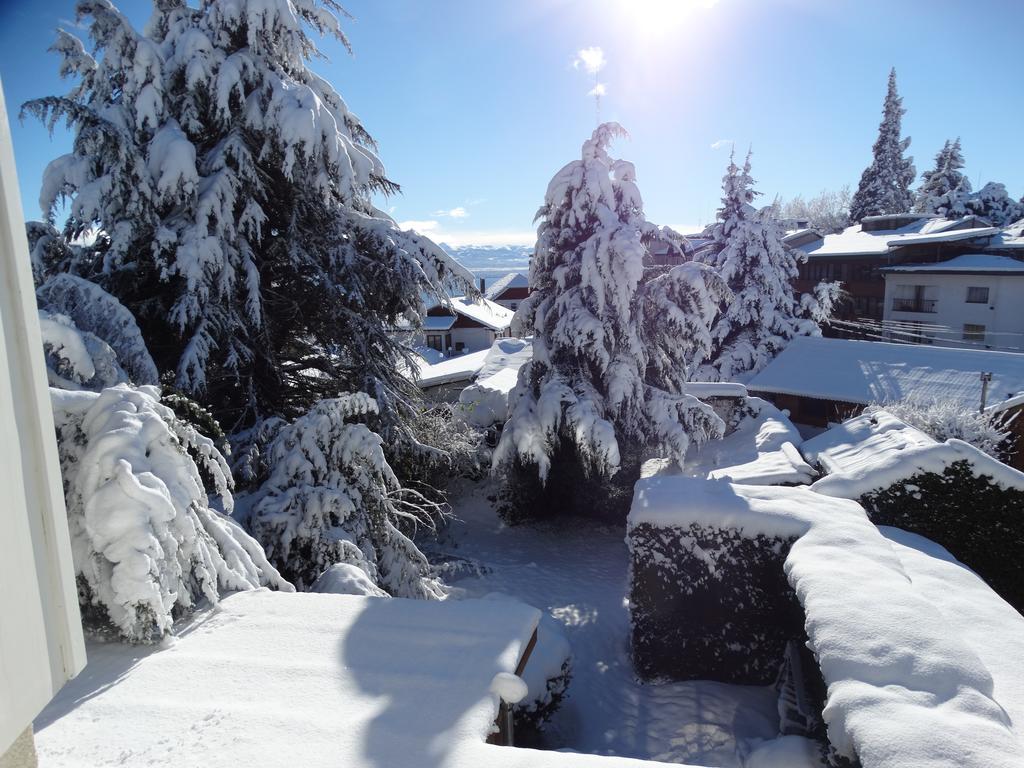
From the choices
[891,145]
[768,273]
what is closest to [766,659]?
[768,273]

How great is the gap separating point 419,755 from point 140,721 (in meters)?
1.59

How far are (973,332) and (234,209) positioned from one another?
31821mm

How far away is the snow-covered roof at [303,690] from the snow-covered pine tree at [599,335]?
7.56 metres

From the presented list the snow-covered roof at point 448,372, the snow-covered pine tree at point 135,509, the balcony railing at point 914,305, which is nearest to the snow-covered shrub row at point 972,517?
the snow-covered pine tree at point 135,509

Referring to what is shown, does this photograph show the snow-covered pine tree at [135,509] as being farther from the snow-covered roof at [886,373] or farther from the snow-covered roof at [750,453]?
the snow-covered roof at [886,373]

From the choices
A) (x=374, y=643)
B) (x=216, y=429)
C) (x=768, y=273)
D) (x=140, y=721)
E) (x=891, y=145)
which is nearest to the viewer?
(x=140, y=721)

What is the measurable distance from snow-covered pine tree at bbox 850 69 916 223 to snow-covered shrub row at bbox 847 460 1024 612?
4713cm

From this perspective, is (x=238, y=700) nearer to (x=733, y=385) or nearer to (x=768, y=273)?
(x=733, y=385)

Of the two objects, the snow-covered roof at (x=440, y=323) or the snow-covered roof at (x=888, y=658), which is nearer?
the snow-covered roof at (x=888, y=658)

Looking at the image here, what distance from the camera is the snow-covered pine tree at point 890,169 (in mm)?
46094

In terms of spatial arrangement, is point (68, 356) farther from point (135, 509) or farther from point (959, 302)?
point (959, 302)

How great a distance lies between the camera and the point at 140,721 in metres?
3.23

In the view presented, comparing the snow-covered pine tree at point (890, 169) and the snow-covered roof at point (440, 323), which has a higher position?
the snow-covered pine tree at point (890, 169)

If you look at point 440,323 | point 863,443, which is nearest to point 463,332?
point 440,323
